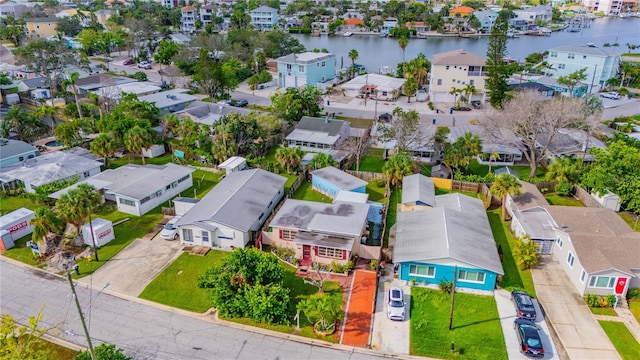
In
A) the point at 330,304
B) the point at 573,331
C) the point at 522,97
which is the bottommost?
the point at 573,331

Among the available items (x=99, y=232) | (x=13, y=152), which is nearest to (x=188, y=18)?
(x=13, y=152)

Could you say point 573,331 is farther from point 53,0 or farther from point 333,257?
point 53,0

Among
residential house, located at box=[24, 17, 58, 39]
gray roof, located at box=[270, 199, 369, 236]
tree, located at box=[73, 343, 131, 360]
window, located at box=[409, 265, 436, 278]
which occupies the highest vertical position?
residential house, located at box=[24, 17, 58, 39]

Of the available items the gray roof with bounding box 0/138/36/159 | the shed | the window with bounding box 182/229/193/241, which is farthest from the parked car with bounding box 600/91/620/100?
the gray roof with bounding box 0/138/36/159

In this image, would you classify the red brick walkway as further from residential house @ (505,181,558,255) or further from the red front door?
the red front door

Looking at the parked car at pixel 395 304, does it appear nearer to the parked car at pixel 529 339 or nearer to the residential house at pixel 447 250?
the residential house at pixel 447 250

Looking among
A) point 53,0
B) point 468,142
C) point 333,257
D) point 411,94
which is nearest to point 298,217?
point 333,257

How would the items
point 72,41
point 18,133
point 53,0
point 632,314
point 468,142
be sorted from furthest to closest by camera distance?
point 53,0, point 72,41, point 18,133, point 468,142, point 632,314
